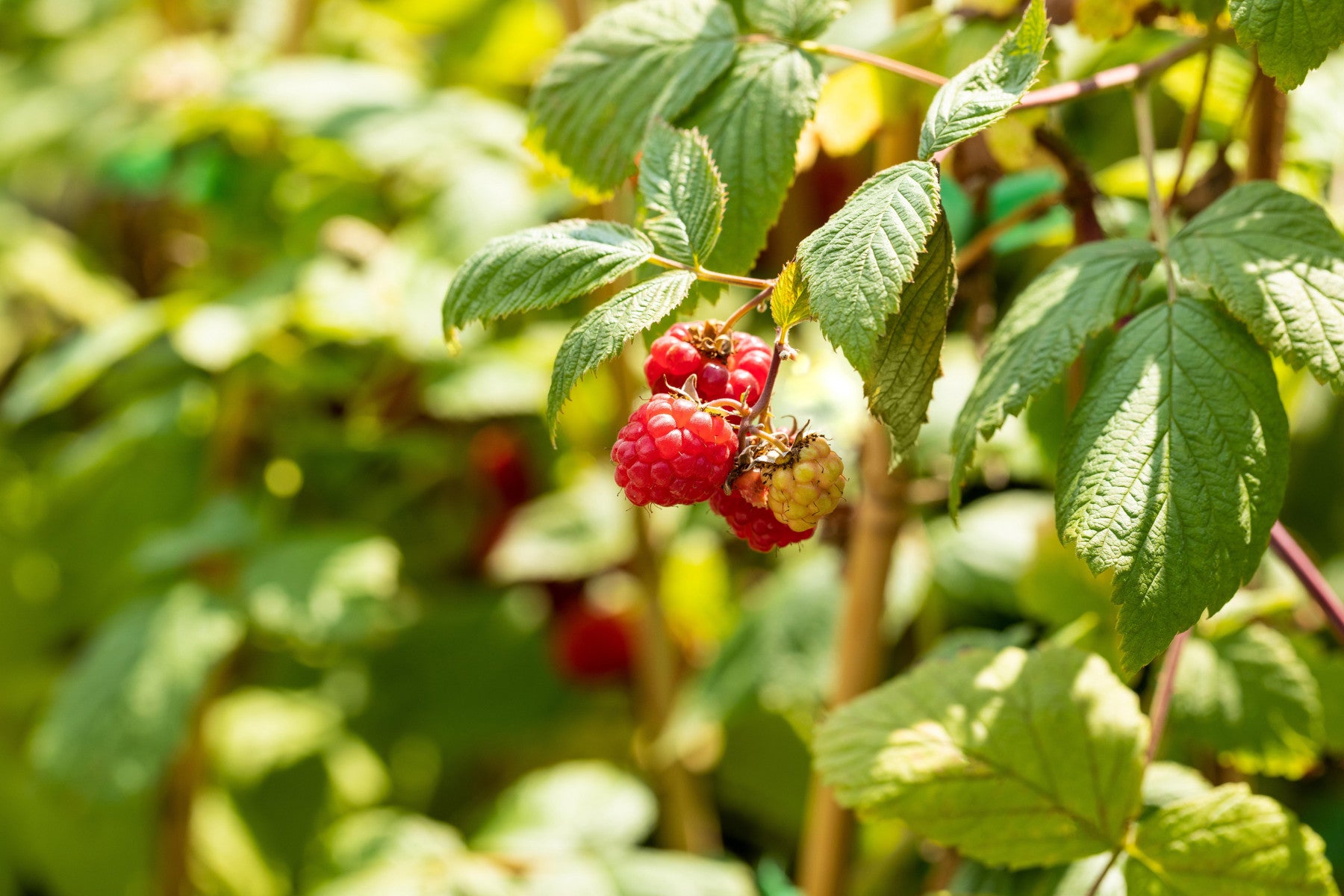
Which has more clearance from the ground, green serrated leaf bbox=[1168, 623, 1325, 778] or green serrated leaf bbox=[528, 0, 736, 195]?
green serrated leaf bbox=[528, 0, 736, 195]

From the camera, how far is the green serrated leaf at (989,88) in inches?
16.3

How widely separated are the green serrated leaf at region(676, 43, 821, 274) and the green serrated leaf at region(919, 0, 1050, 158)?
4.1 inches

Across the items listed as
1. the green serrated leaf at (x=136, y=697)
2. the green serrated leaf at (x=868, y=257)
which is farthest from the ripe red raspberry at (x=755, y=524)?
the green serrated leaf at (x=136, y=697)

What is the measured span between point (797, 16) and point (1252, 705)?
1.71 ft

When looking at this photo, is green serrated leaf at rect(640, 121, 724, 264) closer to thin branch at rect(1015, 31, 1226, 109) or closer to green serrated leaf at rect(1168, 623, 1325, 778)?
thin branch at rect(1015, 31, 1226, 109)

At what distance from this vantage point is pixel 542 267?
18.6 inches

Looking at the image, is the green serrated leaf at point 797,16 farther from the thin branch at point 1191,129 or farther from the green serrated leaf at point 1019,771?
the green serrated leaf at point 1019,771

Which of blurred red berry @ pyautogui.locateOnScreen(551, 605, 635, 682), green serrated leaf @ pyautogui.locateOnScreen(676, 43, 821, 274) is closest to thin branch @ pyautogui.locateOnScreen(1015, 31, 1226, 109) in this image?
green serrated leaf @ pyautogui.locateOnScreen(676, 43, 821, 274)

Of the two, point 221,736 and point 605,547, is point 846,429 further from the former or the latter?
point 221,736

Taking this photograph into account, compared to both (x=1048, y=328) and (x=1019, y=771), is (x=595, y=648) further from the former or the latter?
(x=1048, y=328)

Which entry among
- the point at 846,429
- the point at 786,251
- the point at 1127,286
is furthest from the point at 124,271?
the point at 1127,286

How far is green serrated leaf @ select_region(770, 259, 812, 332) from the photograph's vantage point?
42cm

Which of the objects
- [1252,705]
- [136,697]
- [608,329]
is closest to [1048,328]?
[608,329]

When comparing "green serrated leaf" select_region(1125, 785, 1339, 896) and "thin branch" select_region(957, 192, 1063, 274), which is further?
"thin branch" select_region(957, 192, 1063, 274)
